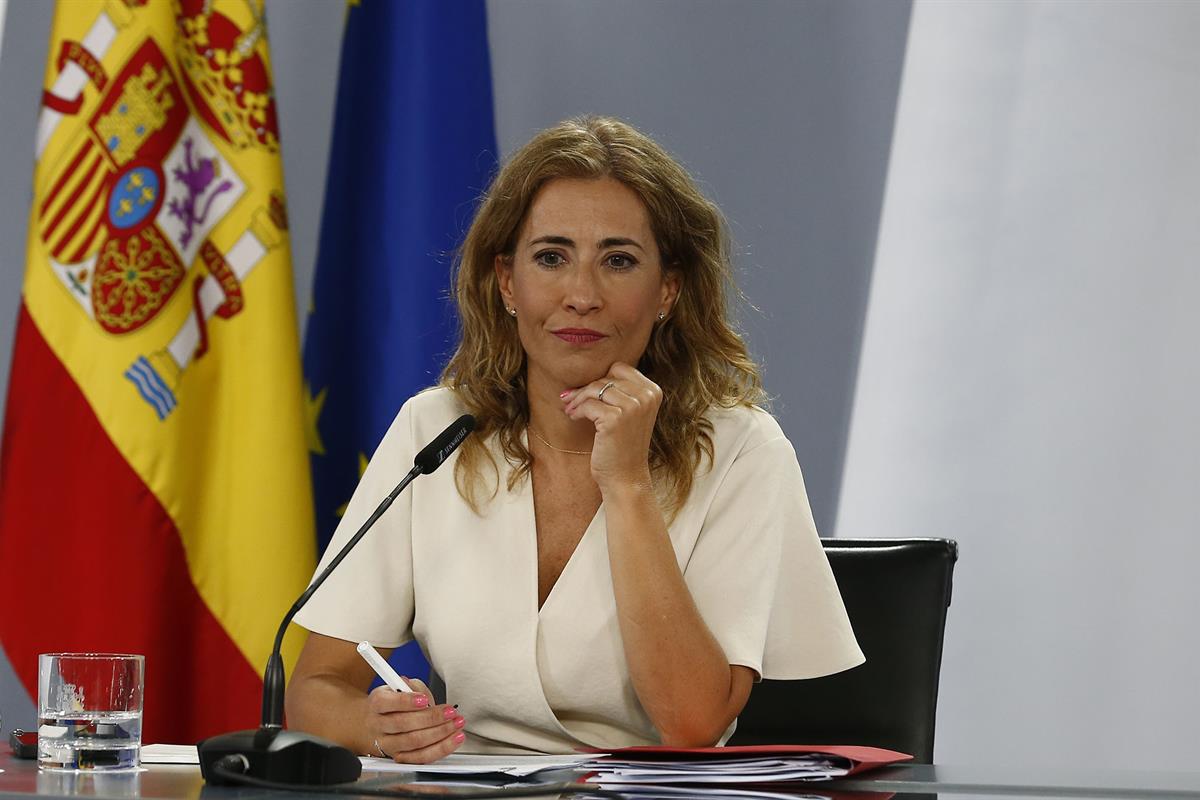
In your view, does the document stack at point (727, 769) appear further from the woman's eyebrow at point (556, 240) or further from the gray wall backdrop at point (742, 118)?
the gray wall backdrop at point (742, 118)

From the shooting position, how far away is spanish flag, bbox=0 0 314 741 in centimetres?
248

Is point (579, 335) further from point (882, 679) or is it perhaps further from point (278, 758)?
point (278, 758)

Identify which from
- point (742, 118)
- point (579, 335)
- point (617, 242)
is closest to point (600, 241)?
point (617, 242)

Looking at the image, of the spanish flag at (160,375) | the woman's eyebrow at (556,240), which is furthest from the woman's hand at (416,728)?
the spanish flag at (160,375)

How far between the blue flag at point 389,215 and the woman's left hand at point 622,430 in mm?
961

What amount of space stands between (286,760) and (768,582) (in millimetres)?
790

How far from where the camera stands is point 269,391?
2574mm

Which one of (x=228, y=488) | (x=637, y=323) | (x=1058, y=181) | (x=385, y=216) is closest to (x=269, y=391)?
(x=228, y=488)

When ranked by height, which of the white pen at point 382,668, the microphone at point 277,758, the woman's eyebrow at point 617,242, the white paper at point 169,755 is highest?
the woman's eyebrow at point 617,242

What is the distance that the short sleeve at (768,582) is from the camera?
1.69 metres

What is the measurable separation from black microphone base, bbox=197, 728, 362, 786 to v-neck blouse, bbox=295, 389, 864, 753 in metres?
0.56

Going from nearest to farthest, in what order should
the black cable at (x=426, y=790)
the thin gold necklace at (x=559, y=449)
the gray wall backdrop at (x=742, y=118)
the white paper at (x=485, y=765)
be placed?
the black cable at (x=426, y=790)
the white paper at (x=485, y=765)
the thin gold necklace at (x=559, y=449)
the gray wall backdrop at (x=742, y=118)

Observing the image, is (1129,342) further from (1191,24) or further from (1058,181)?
(1191,24)

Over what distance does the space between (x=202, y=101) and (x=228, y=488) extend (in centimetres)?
74
